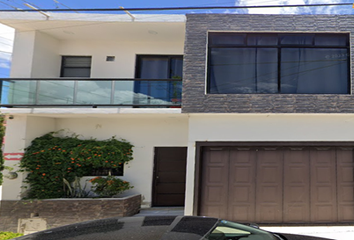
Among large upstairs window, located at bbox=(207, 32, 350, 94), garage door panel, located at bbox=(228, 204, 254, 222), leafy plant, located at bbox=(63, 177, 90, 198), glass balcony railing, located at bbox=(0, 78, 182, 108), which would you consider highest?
large upstairs window, located at bbox=(207, 32, 350, 94)

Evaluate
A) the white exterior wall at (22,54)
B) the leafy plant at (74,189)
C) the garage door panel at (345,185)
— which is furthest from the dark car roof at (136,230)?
the white exterior wall at (22,54)

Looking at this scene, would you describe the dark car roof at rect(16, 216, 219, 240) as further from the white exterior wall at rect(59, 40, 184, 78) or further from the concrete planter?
the white exterior wall at rect(59, 40, 184, 78)

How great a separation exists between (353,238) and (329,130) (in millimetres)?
2660

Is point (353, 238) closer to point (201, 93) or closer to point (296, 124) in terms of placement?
point (296, 124)

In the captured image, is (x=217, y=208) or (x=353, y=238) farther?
(x=217, y=208)

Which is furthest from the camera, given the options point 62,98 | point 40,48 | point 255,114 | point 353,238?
point 40,48

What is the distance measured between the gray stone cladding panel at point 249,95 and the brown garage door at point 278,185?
1193mm

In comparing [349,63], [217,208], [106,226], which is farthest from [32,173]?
[349,63]

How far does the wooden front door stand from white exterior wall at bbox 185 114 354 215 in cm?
184

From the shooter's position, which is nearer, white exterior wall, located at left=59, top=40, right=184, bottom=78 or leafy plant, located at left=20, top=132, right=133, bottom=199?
leafy plant, located at left=20, top=132, right=133, bottom=199

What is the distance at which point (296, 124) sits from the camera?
7.14 meters

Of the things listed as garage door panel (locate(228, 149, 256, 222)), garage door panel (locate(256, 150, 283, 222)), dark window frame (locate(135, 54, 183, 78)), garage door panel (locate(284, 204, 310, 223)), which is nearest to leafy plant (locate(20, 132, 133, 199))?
dark window frame (locate(135, 54, 183, 78))

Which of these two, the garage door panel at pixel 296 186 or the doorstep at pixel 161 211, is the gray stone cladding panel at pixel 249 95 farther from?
the doorstep at pixel 161 211

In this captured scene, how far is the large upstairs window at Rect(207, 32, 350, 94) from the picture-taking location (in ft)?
23.4
